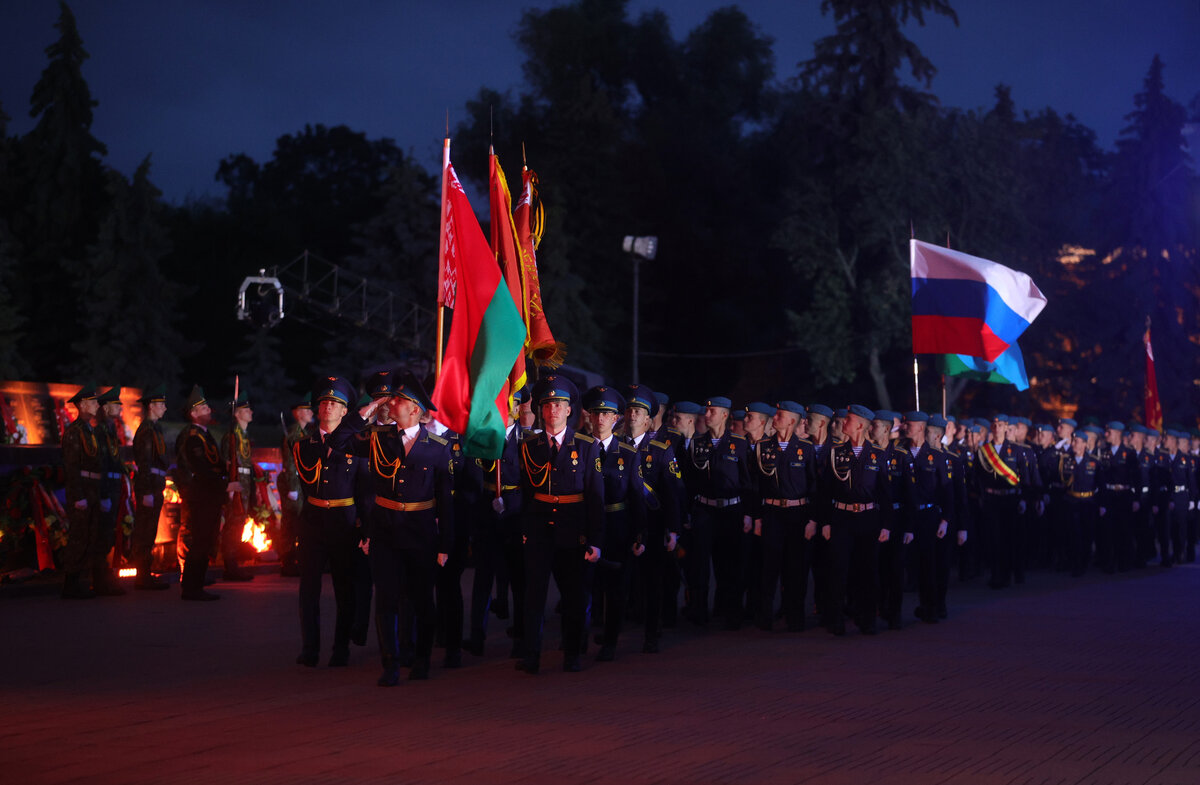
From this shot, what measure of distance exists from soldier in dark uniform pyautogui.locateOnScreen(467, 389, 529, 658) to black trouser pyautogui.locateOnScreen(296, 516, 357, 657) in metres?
1.18

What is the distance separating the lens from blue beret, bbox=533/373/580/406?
9.51m

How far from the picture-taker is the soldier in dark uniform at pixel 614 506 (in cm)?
995

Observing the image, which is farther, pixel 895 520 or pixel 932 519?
pixel 932 519

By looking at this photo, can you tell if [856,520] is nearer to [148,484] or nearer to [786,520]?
[786,520]

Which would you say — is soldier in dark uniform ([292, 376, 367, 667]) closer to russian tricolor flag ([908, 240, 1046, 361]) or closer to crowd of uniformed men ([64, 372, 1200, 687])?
crowd of uniformed men ([64, 372, 1200, 687])

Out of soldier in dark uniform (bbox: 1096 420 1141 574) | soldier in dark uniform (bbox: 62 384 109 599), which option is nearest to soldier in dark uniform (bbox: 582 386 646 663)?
soldier in dark uniform (bbox: 62 384 109 599)

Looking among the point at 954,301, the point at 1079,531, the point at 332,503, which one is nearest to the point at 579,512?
the point at 332,503

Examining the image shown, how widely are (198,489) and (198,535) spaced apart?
0.48 metres

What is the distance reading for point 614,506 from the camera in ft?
32.8

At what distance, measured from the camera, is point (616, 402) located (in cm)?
1001

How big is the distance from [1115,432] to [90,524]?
49.0 ft

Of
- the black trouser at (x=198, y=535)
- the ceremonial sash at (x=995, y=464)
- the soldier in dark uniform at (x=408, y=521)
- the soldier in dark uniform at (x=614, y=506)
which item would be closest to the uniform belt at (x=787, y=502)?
the soldier in dark uniform at (x=614, y=506)

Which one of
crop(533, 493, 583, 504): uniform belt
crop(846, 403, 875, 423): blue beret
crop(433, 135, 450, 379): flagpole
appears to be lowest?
crop(533, 493, 583, 504): uniform belt

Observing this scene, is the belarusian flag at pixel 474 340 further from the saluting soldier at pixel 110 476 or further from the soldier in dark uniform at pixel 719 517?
the saluting soldier at pixel 110 476
